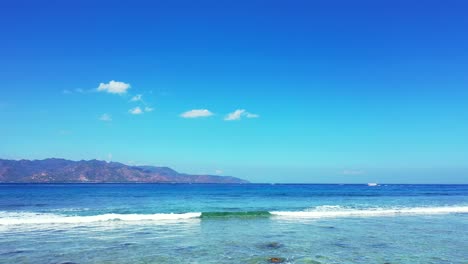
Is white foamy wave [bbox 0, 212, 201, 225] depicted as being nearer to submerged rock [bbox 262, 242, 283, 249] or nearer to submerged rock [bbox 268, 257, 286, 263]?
submerged rock [bbox 262, 242, 283, 249]

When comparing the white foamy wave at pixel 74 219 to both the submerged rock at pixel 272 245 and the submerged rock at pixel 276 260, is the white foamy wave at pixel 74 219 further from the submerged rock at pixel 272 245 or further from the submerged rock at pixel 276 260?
the submerged rock at pixel 276 260

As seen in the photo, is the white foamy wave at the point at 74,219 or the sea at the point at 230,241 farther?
the white foamy wave at the point at 74,219

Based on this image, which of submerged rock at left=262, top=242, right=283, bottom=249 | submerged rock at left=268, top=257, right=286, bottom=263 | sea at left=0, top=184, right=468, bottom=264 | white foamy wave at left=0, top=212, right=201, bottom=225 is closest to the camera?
submerged rock at left=268, top=257, right=286, bottom=263

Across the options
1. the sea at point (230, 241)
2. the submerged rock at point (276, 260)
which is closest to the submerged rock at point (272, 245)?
the sea at point (230, 241)

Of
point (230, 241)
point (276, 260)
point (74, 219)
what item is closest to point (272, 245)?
point (230, 241)

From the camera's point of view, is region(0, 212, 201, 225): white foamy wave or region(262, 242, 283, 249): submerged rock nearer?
region(262, 242, 283, 249): submerged rock

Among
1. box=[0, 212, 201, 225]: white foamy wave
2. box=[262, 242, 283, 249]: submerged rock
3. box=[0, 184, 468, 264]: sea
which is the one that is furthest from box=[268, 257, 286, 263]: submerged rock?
box=[0, 212, 201, 225]: white foamy wave

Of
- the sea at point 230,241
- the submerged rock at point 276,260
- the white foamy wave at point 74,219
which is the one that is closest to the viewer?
the submerged rock at point 276,260

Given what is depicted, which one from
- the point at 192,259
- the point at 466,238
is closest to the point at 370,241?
the point at 466,238

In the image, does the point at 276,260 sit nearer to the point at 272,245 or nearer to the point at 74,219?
the point at 272,245

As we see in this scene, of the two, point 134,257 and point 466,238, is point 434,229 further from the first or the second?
point 134,257

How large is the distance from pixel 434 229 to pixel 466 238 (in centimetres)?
341

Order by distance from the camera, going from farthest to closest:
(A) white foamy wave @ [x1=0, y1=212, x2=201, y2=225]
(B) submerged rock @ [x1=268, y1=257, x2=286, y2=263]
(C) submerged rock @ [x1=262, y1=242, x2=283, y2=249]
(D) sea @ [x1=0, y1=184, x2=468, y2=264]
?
(A) white foamy wave @ [x1=0, y1=212, x2=201, y2=225] < (C) submerged rock @ [x1=262, y1=242, x2=283, y2=249] < (D) sea @ [x1=0, y1=184, x2=468, y2=264] < (B) submerged rock @ [x1=268, y1=257, x2=286, y2=263]

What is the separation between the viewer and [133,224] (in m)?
26.1
